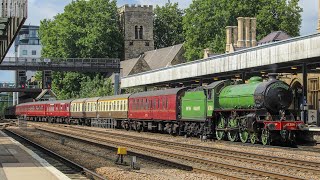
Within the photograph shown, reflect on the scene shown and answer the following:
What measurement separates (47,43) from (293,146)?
76131mm

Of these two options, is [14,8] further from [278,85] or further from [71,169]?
[278,85]

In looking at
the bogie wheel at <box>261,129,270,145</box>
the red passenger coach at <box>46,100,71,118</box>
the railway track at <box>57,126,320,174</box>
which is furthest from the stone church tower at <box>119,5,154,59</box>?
the railway track at <box>57,126,320,174</box>

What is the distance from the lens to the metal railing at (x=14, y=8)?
1634 cm

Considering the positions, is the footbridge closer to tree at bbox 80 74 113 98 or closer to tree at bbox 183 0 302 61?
tree at bbox 80 74 113 98

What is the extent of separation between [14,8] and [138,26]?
339 ft

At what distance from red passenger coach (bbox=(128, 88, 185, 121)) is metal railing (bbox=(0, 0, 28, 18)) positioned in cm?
1647

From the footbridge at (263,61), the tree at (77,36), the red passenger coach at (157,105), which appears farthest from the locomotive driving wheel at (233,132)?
the tree at (77,36)

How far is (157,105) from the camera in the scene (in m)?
35.3

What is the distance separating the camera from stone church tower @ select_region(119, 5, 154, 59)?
116438mm

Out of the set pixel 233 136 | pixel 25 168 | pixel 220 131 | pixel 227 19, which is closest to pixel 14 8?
pixel 25 168

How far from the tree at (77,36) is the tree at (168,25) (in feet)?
68.4

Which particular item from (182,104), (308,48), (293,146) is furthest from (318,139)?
(182,104)

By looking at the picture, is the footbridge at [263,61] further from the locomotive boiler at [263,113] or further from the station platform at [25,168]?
the station platform at [25,168]

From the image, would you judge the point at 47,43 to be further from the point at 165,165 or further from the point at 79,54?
the point at 165,165
